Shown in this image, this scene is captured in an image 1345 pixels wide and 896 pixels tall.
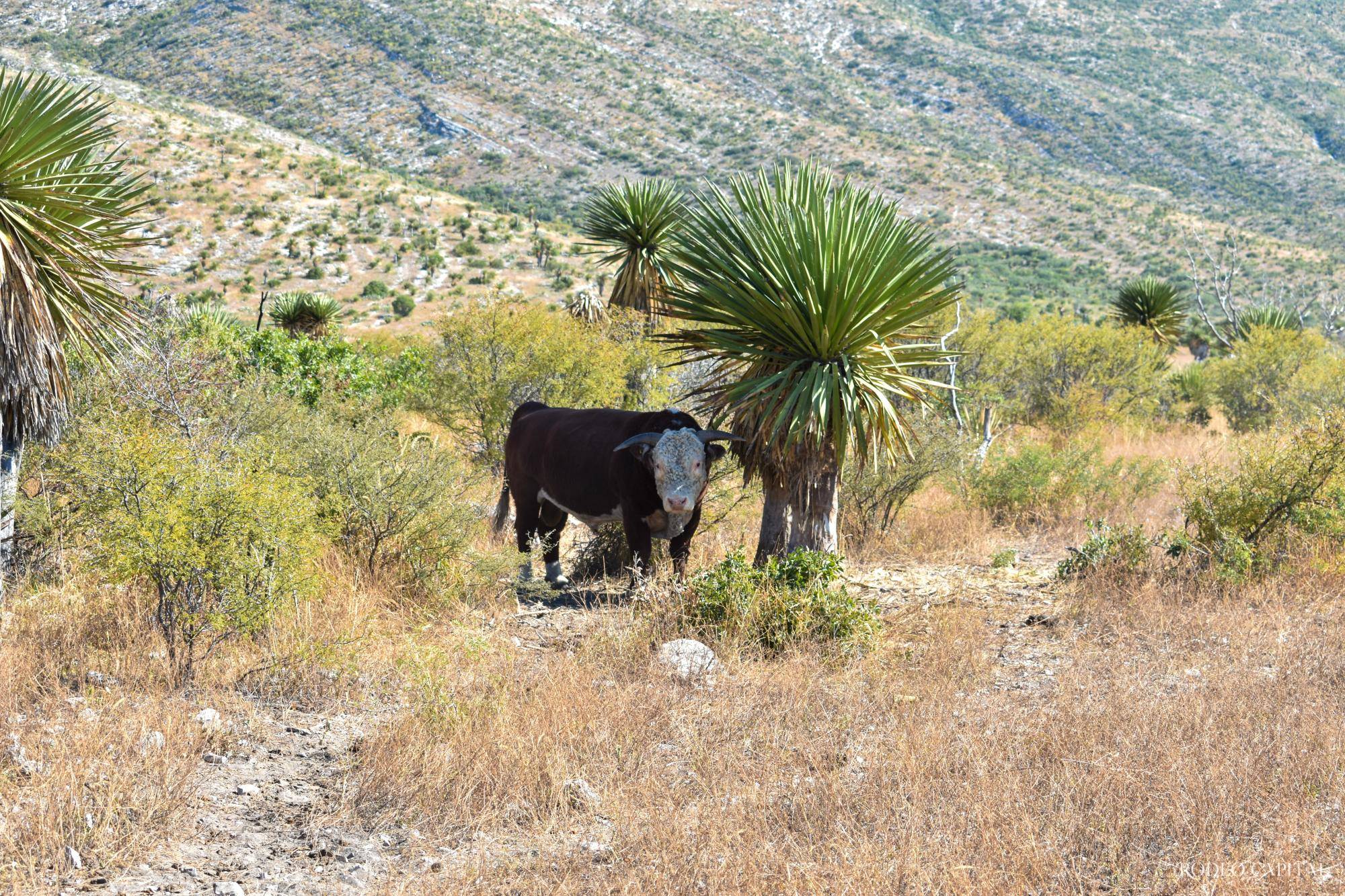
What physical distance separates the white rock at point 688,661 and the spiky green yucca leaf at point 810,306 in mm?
1741

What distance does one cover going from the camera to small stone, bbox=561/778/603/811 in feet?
15.2

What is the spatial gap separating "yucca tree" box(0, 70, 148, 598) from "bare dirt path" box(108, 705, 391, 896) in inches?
150

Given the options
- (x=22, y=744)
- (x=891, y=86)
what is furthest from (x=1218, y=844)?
(x=891, y=86)

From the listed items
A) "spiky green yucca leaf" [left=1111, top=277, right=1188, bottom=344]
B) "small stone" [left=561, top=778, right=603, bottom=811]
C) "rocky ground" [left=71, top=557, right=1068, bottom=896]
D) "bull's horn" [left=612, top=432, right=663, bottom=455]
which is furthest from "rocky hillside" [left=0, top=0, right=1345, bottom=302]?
"small stone" [left=561, top=778, right=603, bottom=811]

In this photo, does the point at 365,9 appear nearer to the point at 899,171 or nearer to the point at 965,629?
the point at 899,171

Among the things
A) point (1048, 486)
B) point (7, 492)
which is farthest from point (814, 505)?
point (7, 492)

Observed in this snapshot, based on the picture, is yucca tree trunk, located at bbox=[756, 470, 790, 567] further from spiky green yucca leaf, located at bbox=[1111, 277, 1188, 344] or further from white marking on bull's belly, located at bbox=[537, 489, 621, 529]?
spiky green yucca leaf, located at bbox=[1111, 277, 1188, 344]

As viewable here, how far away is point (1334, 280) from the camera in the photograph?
1892 inches

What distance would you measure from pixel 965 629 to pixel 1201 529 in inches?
123

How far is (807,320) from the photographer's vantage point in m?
7.70

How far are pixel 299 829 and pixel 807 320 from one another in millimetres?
4955

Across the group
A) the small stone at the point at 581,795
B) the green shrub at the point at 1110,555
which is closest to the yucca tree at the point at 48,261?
the small stone at the point at 581,795

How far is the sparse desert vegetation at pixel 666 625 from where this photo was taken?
418 cm

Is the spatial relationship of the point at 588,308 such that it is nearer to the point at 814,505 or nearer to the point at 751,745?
the point at 814,505
